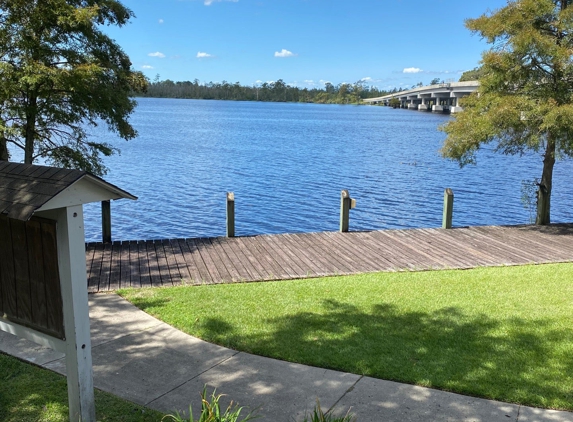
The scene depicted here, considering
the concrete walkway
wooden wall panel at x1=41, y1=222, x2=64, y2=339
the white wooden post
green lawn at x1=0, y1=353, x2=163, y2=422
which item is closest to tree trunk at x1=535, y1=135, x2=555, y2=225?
the concrete walkway

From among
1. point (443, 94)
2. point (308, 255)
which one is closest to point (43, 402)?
point (308, 255)

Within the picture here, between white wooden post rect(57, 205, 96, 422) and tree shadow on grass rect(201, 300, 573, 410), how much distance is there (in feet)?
7.08

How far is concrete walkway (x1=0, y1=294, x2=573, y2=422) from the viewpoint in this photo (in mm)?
4750

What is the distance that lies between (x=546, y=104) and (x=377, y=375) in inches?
388

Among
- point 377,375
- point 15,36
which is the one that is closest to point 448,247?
point 377,375

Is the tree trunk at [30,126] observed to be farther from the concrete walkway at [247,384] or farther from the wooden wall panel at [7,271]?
the wooden wall panel at [7,271]

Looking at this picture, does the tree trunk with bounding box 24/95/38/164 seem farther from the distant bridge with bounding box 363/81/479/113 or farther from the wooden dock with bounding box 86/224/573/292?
the distant bridge with bounding box 363/81/479/113

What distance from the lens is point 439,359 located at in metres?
5.78

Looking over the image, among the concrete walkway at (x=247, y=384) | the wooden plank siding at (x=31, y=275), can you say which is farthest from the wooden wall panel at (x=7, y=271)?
the concrete walkway at (x=247, y=384)

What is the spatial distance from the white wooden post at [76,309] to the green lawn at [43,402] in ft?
1.09

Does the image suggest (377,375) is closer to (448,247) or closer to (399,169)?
(448,247)

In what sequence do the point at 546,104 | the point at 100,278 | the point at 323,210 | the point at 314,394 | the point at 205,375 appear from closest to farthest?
1. the point at 314,394
2. the point at 205,375
3. the point at 100,278
4. the point at 546,104
5. the point at 323,210

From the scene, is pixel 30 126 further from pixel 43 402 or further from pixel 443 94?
pixel 443 94

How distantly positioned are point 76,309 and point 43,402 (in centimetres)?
127
